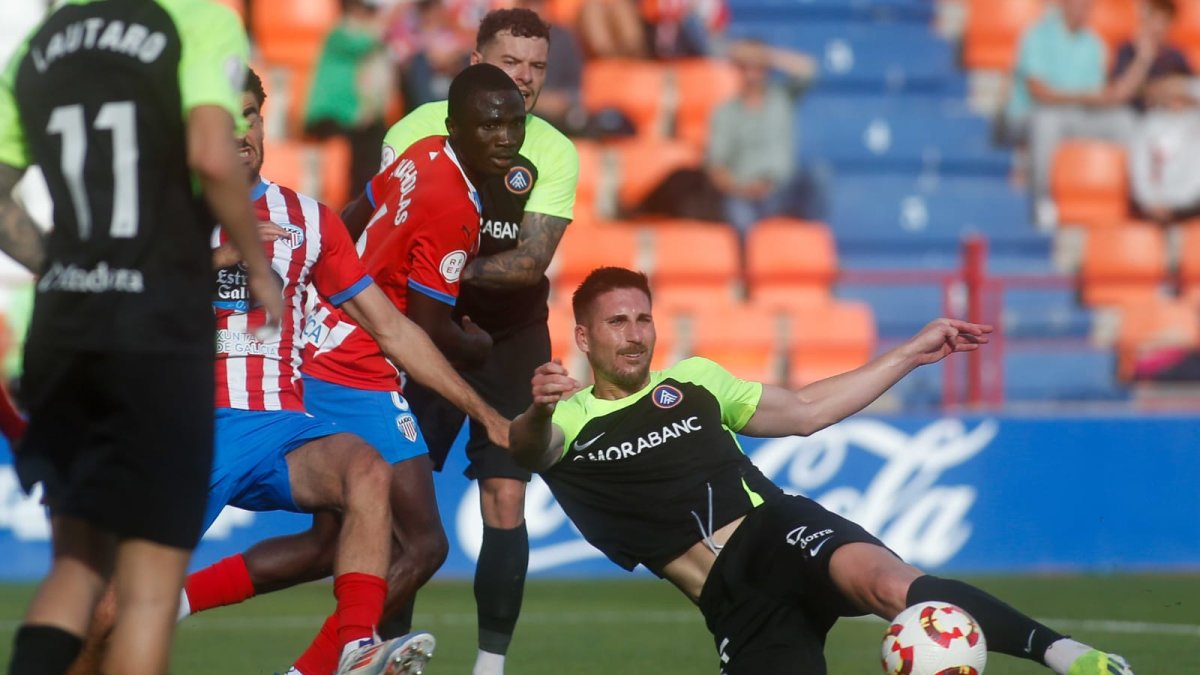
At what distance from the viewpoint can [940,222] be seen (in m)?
15.0

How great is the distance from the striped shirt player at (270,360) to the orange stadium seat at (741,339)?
6.09 metres

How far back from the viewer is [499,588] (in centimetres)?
630

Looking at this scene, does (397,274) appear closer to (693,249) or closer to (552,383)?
(552,383)

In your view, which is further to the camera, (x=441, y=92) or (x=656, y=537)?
(x=441, y=92)

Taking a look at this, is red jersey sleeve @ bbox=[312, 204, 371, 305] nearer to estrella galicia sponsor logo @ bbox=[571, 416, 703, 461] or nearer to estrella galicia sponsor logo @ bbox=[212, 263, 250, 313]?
estrella galicia sponsor logo @ bbox=[212, 263, 250, 313]

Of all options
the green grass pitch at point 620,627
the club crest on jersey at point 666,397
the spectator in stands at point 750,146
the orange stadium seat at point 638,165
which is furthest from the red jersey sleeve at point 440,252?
the orange stadium seat at point 638,165

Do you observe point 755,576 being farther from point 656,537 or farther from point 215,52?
point 215,52

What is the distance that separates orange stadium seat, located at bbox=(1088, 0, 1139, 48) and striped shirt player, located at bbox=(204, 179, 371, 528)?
1259 centimetres

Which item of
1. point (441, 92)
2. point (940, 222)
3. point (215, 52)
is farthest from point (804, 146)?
point (215, 52)

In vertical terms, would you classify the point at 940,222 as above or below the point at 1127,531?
above

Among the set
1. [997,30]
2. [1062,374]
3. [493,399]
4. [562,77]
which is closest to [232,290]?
[493,399]

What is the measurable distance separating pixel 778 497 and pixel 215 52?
257 centimetres

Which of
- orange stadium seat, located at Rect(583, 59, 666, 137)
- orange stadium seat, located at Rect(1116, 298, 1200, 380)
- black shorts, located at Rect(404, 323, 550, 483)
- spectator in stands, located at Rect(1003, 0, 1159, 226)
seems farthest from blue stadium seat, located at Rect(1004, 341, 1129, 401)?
black shorts, located at Rect(404, 323, 550, 483)

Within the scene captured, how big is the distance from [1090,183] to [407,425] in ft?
34.2
